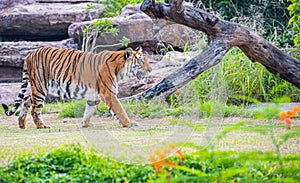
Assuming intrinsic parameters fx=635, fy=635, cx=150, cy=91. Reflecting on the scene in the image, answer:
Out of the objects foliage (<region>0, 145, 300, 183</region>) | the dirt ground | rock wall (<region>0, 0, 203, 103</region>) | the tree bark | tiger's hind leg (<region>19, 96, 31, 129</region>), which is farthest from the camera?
rock wall (<region>0, 0, 203, 103</region>)

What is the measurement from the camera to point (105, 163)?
5.46m

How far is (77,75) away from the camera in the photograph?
10109 millimetres

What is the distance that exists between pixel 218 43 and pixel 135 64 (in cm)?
137

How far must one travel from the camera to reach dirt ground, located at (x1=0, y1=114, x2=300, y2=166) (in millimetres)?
6156

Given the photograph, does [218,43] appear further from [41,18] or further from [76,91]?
[41,18]

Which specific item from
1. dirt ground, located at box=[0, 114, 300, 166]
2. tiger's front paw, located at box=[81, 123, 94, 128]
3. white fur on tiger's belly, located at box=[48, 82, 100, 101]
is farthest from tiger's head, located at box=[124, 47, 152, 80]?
tiger's front paw, located at box=[81, 123, 94, 128]

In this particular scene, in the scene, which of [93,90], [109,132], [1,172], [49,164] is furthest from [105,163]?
[93,90]

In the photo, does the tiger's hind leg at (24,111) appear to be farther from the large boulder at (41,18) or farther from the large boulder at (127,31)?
the large boulder at (41,18)

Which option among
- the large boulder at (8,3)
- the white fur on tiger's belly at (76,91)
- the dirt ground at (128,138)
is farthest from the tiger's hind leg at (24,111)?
the large boulder at (8,3)

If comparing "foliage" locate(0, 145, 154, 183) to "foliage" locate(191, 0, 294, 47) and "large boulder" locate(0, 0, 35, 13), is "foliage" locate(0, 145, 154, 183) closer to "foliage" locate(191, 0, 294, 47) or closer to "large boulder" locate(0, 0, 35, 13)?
"foliage" locate(191, 0, 294, 47)

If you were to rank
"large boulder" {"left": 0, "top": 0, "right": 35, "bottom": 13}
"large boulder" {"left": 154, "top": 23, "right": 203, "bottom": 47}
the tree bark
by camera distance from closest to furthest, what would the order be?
1. the tree bark
2. "large boulder" {"left": 154, "top": 23, "right": 203, "bottom": 47}
3. "large boulder" {"left": 0, "top": 0, "right": 35, "bottom": 13}

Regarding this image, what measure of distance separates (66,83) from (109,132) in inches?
77.4

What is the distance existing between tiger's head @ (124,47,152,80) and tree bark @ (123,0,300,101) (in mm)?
713

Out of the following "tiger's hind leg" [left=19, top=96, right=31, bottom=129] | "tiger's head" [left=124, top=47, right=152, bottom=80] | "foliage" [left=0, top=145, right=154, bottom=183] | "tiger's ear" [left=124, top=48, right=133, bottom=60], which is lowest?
→ "tiger's hind leg" [left=19, top=96, right=31, bottom=129]
